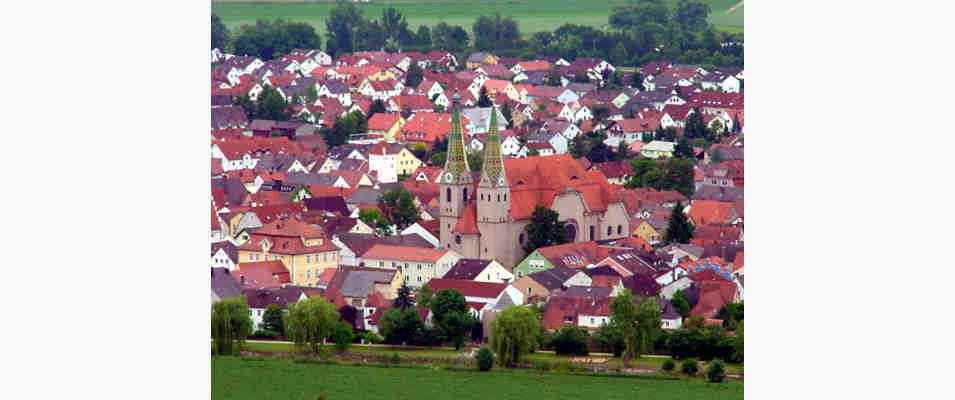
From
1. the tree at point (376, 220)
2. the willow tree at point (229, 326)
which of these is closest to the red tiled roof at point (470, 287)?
the willow tree at point (229, 326)

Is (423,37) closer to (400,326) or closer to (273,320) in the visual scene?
(273,320)

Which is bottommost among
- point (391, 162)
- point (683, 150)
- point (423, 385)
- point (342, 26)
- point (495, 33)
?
point (423, 385)

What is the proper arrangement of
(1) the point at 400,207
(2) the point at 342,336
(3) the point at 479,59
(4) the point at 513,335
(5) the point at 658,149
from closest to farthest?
(4) the point at 513,335 → (2) the point at 342,336 → (1) the point at 400,207 → (5) the point at 658,149 → (3) the point at 479,59

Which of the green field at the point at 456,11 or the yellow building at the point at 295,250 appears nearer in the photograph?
the yellow building at the point at 295,250

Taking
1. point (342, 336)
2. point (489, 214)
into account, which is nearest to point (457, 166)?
point (489, 214)

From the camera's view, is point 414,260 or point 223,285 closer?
point 223,285

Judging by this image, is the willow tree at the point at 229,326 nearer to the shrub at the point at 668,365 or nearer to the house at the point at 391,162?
the shrub at the point at 668,365

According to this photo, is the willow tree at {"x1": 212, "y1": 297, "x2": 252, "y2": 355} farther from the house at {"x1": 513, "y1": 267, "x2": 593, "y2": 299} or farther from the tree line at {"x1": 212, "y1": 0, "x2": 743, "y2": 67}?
the tree line at {"x1": 212, "y1": 0, "x2": 743, "y2": 67}
